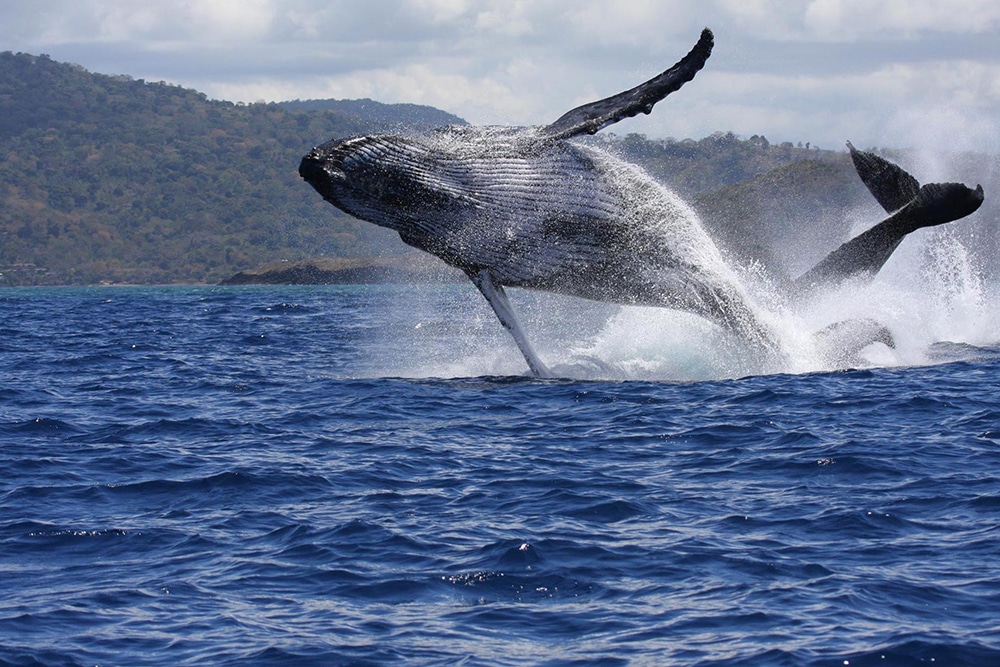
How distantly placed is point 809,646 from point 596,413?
26.5 feet

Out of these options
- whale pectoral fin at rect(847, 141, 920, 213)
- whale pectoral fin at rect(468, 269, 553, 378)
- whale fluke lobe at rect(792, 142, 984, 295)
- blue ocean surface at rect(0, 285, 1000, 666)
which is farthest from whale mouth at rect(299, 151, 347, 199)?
whale pectoral fin at rect(847, 141, 920, 213)

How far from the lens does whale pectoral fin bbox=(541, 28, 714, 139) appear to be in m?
16.1

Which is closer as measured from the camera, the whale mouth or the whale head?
the whale mouth

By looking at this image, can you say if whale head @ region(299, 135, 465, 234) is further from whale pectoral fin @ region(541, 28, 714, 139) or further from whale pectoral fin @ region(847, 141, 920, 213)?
whale pectoral fin @ region(847, 141, 920, 213)

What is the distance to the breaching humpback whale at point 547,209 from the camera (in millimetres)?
16078

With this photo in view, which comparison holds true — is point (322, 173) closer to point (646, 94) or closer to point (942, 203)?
point (646, 94)

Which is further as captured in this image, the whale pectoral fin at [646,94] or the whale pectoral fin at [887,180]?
the whale pectoral fin at [887,180]

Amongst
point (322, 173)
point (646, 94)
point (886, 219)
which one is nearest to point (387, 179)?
point (322, 173)

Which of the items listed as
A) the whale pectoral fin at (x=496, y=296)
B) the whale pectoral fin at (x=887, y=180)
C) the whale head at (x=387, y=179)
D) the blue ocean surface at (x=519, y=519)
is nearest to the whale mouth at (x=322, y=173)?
the whale head at (x=387, y=179)

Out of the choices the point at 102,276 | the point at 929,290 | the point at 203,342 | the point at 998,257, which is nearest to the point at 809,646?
the point at 929,290

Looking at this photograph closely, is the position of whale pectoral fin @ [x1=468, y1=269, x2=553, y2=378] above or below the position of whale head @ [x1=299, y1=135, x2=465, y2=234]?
below

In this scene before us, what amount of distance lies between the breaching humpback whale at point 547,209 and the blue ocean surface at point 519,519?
1.53 metres

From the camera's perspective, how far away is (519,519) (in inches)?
443

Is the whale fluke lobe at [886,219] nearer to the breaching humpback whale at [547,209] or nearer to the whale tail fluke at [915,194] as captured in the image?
the whale tail fluke at [915,194]
